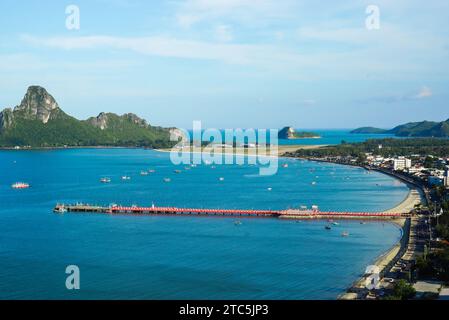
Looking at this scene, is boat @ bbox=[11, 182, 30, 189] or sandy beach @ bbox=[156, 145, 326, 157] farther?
sandy beach @ bbox=[156, 145, 326, 157]

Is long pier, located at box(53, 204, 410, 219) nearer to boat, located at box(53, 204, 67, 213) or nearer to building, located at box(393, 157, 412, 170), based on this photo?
boat, located at box(53, 204, 67, 213)

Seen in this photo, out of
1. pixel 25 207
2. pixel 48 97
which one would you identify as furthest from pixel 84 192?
pixel 48 97

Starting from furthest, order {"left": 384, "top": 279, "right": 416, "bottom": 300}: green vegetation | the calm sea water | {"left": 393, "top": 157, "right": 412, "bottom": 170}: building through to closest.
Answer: {"left": 393, "top": 157, "right": 412, "bottom": 170}: building, the calm sea water, {"left": 384, "top": 279, "right": 416, "bottom": 300}: green vegetation

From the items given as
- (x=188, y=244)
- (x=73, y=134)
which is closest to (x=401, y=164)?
(x=188, y=244)

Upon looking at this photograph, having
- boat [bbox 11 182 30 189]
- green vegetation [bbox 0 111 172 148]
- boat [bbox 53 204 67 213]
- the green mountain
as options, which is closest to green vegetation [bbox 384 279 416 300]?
boat [bbox 53 204 67 213]

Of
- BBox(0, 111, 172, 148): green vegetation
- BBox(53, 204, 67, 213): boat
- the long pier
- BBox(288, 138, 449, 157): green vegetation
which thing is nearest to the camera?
the long pier

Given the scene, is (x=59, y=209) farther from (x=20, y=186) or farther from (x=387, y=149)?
(x=387, y=149)
